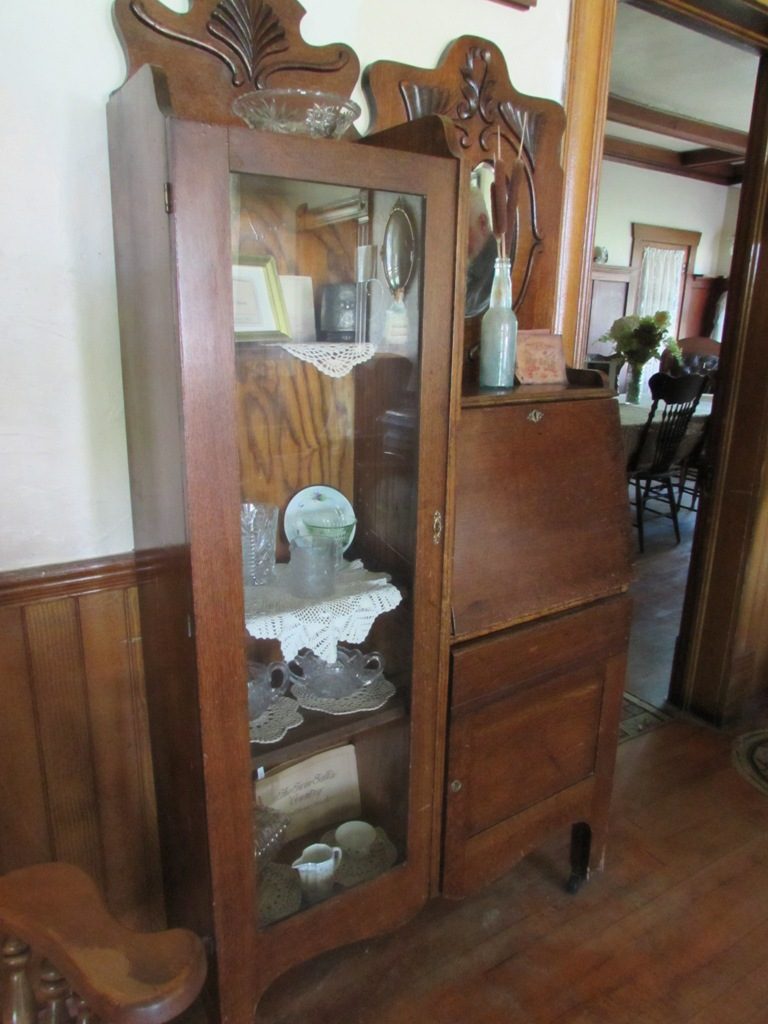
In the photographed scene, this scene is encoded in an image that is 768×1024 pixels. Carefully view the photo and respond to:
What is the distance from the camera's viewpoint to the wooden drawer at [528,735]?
4.41 ft

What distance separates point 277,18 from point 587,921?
193 cm

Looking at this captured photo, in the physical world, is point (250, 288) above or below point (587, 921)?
above

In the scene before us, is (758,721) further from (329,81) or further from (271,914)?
(329,81)

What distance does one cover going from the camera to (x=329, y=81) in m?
1.30

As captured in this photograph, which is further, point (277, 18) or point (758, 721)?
point (758, 721)

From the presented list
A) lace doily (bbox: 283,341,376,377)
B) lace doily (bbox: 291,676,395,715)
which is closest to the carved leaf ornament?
lace doily (bbox: 283,341,376,377)

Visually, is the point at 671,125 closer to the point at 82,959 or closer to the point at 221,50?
the point at 221,50

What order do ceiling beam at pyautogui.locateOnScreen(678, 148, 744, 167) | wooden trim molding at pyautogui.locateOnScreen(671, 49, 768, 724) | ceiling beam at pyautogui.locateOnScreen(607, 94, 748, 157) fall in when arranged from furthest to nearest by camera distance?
ceiling beam at pyautogui.locateOnScreen(678, 148, 744, 167) < ceiling beam at pyautogui.locateOnScreen(607, 94, 748, 157) < wooden trim molding at pyautogui.locateOnScreen(671, 49, 768, 724)

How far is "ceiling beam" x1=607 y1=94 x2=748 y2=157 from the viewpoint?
14.2 feet

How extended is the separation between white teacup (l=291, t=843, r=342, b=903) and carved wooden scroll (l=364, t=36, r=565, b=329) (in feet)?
4.03

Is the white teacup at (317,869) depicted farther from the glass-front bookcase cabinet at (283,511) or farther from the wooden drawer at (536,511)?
the wooden drawer at (536,511)

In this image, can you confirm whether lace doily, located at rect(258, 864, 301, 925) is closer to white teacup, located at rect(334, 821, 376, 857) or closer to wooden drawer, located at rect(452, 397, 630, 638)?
white teacup, located at rect(334, 821, 376, 857)

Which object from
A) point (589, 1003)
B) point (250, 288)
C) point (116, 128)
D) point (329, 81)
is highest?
point (329, 81)

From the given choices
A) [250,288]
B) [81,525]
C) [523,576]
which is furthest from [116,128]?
[523,576]
